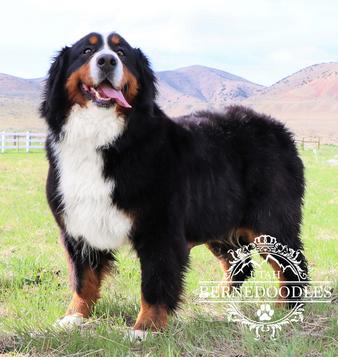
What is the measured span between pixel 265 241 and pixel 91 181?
64.1 inches

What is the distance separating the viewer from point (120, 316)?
4.18 metres

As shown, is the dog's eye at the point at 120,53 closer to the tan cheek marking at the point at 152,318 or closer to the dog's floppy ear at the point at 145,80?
the dog's floppy ear at the point at 145,80

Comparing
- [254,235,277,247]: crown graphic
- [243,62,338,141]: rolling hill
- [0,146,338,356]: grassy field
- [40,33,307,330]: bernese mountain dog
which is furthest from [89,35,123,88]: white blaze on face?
[243,62,338,141]: rolling hill

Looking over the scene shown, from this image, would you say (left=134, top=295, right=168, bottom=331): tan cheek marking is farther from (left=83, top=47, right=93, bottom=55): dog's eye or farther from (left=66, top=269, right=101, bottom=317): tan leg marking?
(left=83, top=47, right=93, bottom=55): dog's eye

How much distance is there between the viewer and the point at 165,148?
13.1 ft

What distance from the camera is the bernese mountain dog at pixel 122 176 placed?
3.81 metres

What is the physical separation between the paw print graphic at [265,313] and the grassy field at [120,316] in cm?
18

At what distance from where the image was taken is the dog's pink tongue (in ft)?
12.4

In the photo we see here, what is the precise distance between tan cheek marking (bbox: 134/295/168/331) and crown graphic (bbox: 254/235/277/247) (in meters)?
1.19

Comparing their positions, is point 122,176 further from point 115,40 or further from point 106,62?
point 115,40

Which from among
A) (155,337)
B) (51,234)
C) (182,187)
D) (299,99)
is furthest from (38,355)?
(299,99)

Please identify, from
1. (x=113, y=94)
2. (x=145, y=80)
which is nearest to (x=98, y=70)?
(x=113, y=94)

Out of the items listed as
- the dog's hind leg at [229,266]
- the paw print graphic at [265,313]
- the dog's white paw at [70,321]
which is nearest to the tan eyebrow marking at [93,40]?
the dog's white paw at [70,321]

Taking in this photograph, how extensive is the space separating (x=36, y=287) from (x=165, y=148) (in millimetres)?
2131
